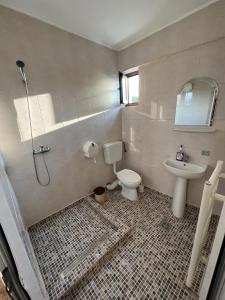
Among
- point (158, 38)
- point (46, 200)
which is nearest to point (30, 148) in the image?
point (46, 200)

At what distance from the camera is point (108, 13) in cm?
150

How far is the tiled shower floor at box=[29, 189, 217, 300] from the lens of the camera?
114 cm

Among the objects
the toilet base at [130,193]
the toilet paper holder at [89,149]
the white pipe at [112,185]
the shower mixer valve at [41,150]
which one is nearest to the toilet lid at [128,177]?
the toilet base at [130,193]

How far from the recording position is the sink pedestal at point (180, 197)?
1805mm

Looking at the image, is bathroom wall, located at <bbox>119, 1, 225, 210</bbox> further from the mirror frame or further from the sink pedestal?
the sink pedestal

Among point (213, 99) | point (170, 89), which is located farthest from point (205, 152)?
point (170, 89)

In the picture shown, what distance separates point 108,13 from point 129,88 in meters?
1.22

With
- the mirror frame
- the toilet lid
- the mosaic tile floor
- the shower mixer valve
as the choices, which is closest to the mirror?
the mirror frame

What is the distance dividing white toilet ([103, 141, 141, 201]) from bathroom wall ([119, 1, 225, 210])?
0.30 meters

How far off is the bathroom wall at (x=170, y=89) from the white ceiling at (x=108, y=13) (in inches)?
5.9

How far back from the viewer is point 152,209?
206 centimetres

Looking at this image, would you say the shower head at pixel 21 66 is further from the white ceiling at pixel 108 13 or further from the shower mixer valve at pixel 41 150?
the shower mixer valve at pixel 41 150

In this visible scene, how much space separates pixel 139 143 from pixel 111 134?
1.80 ft

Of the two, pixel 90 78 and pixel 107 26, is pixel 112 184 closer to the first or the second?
pixel 90 78
